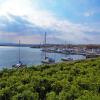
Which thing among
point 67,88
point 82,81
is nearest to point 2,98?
point 67,88

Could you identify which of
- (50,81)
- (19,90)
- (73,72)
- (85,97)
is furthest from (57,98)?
(73,72)

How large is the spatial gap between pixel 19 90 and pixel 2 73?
6106 mm

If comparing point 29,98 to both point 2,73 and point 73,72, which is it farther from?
point 2,73

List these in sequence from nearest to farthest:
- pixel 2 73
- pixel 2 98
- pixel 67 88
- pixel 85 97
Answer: pixel 85 97, pixel 2 98, pixel 67 88, pixel 2 73

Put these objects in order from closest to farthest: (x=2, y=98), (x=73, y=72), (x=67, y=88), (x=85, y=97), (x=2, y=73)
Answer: (x=85, y=97) → (x=2, y=98) → (x=67, y=88) → (x=73, y=72) → (x=2, y=73)

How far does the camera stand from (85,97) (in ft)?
25.9

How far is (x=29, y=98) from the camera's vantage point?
8.20m

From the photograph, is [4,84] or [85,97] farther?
[4,84]

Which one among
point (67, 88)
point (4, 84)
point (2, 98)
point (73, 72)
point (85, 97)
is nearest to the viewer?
point (85, 97)

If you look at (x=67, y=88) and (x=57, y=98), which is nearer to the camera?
(x=57, y=98)

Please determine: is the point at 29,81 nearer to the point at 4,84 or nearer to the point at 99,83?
the point at 4,84

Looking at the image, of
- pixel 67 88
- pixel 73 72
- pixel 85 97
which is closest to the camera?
pixel 85 97

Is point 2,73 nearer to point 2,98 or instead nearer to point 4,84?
point 4,84

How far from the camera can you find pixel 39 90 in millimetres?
9617
